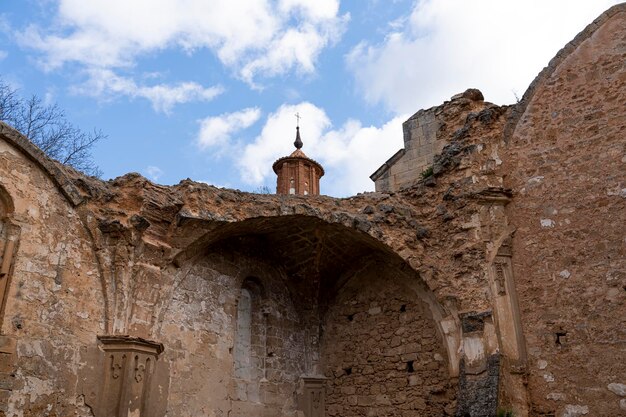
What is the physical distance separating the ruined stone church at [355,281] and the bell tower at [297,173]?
1429 centimetres

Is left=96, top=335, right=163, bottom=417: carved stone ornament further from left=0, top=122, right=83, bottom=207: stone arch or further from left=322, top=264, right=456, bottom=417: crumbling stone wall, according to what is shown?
left=322, top=264, right=456, bottom=417: crumbling stone wall

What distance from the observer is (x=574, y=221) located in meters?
8.98

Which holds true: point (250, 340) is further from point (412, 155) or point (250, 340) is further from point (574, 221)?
point (412, 155)

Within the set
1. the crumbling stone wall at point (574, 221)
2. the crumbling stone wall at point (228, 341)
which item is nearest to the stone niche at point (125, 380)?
the crumbling stone wall at point (228, 341)

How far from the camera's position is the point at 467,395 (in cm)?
870

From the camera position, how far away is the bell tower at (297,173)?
1009 inches

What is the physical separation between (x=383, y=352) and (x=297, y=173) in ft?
51.9

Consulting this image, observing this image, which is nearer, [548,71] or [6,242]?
[6,242]

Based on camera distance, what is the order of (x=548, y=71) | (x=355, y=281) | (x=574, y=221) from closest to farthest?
1. (x=574, y=221)
2. (x=548, y=71)
3. (x=355, y=281)

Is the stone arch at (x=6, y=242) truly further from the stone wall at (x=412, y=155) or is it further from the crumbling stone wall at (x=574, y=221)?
the stone wall at (x=412, y=155)

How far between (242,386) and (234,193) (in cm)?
285

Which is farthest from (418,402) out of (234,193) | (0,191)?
(0,191)

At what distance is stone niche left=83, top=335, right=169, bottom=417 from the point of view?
26.5ft

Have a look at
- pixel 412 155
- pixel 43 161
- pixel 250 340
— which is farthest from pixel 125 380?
pixel 412 155
